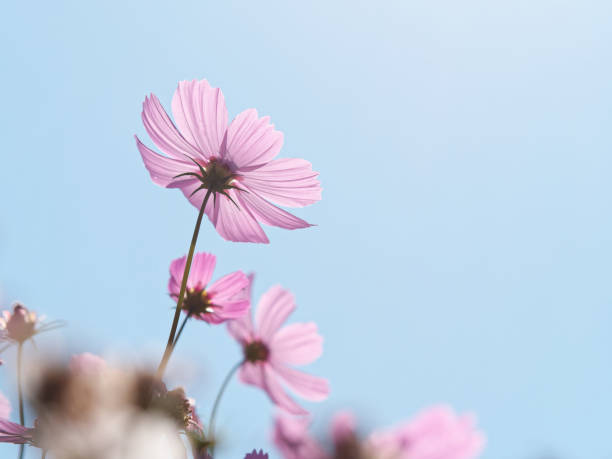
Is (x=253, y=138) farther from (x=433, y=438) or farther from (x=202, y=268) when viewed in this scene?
(x=433, y=438)

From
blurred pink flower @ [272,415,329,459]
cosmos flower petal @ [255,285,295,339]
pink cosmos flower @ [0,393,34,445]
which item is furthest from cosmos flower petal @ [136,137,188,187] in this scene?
blurred pink flower @ [272,415,329,459]

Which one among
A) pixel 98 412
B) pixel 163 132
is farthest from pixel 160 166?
pixel 98 412

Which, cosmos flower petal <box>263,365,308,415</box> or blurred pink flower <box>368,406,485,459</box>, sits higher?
cosmos flower petal <box>263,365,308,415</box>

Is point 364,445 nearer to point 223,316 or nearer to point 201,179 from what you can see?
point 223,316

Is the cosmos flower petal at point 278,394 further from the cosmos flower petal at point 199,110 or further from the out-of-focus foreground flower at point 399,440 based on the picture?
the cosmos flower petal at point 199,110

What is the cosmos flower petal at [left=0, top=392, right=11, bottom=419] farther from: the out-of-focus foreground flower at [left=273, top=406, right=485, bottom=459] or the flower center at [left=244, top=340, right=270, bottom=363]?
the out-of-focus foreground flower at [left=273, top=406, right=485, bottom=459]

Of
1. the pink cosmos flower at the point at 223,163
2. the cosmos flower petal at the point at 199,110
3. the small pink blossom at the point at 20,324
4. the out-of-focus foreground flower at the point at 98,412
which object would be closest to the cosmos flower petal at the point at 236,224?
the pink cosmos flower at the point at 223,163

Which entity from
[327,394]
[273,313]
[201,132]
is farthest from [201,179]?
[327,394]
